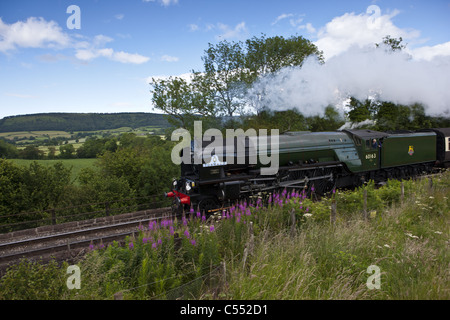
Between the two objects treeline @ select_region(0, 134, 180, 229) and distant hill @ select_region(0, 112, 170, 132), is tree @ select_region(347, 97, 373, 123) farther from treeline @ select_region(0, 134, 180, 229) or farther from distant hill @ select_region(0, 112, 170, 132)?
distant hill @ select_region(0, 112, 170, 132)

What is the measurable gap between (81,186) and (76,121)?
157 ft

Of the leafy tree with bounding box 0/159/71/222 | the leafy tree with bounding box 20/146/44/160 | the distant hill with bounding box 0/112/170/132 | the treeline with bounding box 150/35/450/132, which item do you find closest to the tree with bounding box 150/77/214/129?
the treeline with bounding box 150/35/450/132

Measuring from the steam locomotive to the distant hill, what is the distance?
1854 inches

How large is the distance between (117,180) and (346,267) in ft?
50.8

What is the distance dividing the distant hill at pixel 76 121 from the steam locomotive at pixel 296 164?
47096 millimetres

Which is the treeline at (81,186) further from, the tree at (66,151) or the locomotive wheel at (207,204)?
the tree at (66,151)

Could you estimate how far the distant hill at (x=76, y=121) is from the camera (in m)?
56.4

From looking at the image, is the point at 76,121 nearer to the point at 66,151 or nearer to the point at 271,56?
the point at 66,151

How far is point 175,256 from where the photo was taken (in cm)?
472

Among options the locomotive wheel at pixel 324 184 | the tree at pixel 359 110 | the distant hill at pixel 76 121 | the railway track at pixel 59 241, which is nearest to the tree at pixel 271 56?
the tree at pixel 359 110

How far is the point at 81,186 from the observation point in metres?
17.9

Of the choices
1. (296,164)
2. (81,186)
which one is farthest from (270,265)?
(81,186)

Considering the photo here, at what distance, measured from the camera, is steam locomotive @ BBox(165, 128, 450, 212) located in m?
8.96
